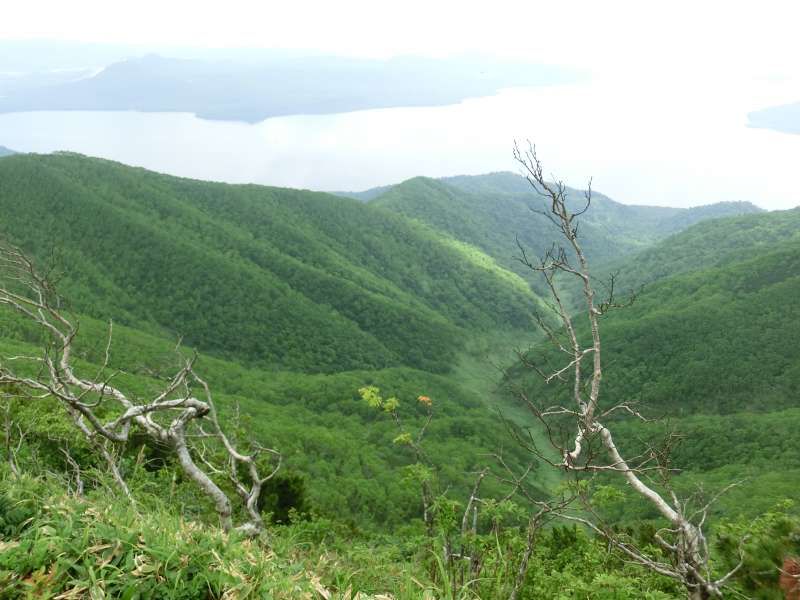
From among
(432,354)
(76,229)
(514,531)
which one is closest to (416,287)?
(432,354)

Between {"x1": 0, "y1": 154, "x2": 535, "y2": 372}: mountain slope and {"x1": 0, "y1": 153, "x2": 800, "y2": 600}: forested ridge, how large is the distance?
466 mm

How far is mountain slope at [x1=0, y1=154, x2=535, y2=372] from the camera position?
265 ft

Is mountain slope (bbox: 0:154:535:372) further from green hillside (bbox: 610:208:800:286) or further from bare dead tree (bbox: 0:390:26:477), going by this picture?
bare dead tree (bbox: 0:390:26:477)

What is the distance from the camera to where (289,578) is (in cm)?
334

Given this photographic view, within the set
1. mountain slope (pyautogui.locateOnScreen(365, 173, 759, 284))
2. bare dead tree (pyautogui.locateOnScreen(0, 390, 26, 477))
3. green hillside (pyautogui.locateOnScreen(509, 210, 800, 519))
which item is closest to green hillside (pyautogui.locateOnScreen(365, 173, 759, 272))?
mountain slope (pyautogui.locateOnScreen(365, 173, 759, 284))

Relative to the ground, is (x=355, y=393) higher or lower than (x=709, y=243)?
lower

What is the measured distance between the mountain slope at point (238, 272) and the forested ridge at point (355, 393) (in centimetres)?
47

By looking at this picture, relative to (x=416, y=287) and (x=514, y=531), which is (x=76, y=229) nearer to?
(x=416, y=287)

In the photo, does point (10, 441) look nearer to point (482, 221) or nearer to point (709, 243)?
point (709, 243)

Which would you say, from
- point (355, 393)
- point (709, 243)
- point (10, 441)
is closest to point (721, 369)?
point (355, 393)

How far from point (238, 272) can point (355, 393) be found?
3514 centimetres

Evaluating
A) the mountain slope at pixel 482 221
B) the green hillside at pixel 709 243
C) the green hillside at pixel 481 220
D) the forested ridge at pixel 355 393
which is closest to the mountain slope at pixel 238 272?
the forested ridge at pixel 355 393

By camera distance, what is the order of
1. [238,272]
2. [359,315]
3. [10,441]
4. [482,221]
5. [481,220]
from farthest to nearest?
[481,220]
[482,221]
[359,315]
[238,272]
[10,441]

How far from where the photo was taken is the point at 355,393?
66.8 metres
